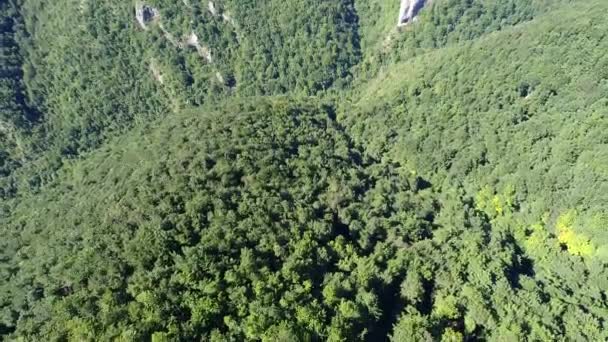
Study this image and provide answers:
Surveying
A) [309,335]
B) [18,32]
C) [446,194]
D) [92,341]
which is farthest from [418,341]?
[18,32]

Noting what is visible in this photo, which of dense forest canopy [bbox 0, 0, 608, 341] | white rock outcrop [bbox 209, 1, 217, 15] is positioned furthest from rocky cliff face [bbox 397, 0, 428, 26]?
white rock outcrop [bbox 209, 1, 217, 15]

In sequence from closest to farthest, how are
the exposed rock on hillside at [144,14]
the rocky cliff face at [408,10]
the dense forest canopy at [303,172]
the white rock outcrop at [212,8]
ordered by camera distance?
the dense forest canopy at [303,172] < the exposed rock on hillside at [144,14] < the rocky cliff face at [408,10] < the white rock outcrop at [212,8]

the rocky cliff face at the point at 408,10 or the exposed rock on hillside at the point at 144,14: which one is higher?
the exposed rock on hillside at the point at 144,14

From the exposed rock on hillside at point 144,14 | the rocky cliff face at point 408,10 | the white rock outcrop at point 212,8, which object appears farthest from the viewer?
the white rock outcrop at point 212,8

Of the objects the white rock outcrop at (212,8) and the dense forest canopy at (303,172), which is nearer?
the dense forest canopy at (303,172)

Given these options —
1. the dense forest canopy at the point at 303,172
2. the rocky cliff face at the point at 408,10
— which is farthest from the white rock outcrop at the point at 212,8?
the rocky cliff face at the point at 408,10

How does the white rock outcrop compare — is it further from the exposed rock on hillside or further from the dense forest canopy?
the exposed rock on hillside

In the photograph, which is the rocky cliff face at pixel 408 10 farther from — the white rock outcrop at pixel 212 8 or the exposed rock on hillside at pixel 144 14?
the exposed rock on hillside at pixel 144 14
